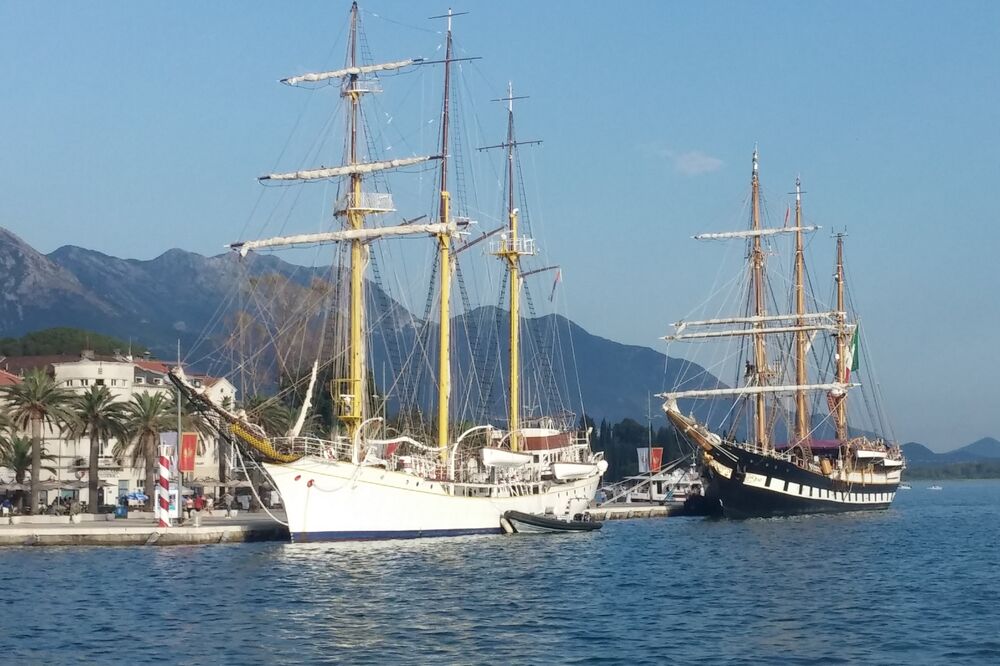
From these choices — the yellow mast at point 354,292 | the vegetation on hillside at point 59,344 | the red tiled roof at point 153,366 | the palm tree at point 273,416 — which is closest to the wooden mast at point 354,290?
the yellow mast at point 354,292

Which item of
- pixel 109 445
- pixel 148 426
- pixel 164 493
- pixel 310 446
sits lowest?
pixel 164 493

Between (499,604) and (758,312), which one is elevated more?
(758,312)

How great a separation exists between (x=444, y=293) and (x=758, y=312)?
4156cm

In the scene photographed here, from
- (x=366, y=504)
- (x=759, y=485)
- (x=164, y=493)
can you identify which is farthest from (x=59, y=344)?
(x=366, y=504)

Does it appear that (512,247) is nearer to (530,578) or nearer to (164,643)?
(530,578)

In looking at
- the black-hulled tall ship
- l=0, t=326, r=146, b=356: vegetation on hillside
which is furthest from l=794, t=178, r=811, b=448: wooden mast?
l=0, t=326, r=146, b=356: vegetation on hillside

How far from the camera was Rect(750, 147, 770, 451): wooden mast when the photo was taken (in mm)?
107812

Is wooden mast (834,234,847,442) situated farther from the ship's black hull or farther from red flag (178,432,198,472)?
red flag (178,432,198,472)

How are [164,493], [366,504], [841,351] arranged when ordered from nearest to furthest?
[164,493] < [366,504] < [841,351]

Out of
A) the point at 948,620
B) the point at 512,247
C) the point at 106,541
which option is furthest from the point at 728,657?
the point at 512,247

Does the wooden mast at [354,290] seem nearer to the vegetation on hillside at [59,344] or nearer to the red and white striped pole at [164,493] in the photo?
the red and white striped pole at [164,493]

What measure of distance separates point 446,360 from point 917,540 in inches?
1075

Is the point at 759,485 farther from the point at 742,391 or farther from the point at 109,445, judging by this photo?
the point at 109,445

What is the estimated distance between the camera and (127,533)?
63.1 metres
